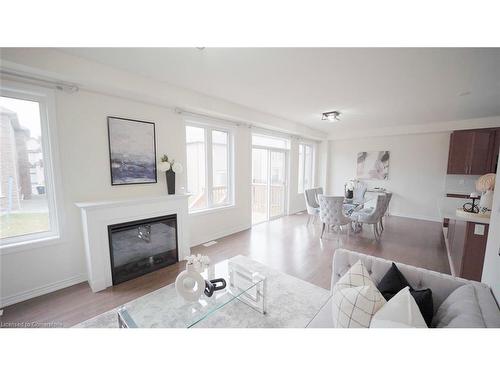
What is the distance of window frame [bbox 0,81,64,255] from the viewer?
200cm

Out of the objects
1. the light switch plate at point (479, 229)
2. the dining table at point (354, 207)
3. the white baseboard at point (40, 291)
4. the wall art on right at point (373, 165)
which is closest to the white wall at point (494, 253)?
the light switch plate at point (479, 229)

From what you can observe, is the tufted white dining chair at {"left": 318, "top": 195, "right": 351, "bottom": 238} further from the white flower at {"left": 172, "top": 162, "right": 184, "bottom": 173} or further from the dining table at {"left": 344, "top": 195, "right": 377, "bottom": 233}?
the white flower at {"left": 172, "top": 162, "right": 184, "bottom": 173}

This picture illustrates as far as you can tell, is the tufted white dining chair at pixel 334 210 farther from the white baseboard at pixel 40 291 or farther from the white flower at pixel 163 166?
the white baseboard at pixel 40 291

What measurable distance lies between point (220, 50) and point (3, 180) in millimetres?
2543

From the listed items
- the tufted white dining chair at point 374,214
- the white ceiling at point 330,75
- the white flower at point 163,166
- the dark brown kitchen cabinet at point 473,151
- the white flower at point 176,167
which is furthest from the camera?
the dark brown kitchen cabinet at point 473,151

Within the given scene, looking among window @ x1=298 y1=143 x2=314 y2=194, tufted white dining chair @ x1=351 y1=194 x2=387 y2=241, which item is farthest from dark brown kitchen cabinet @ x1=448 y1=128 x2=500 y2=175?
window @ x1=298 y1=143 x2=314 y2=194

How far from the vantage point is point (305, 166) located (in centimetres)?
659

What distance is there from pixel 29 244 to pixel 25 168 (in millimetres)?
809

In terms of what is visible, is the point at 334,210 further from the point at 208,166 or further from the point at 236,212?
the point at 208,166

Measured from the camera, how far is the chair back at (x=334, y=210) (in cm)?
360

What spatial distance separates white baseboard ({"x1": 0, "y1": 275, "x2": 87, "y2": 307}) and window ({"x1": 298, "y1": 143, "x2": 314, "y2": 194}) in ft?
18.1

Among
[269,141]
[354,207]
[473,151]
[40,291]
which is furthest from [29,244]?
[473,151]

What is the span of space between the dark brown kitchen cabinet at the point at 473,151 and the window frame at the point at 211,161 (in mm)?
5132

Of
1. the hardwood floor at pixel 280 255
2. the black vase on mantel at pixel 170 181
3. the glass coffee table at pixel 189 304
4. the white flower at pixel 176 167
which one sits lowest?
the hardwood floor at pixel 280 255
